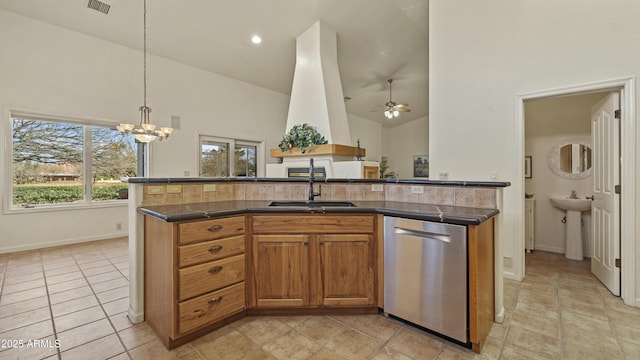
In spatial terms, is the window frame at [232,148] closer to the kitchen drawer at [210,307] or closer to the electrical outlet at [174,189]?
the electrical outlet at [174,189]

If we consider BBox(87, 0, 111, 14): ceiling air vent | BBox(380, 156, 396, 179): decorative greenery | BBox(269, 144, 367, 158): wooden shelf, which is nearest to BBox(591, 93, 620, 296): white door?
BBox(269, 144, 367, 158): wooden shelf

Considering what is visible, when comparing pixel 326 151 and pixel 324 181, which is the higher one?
pixel 326 151

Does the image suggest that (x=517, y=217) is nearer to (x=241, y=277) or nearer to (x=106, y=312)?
(x=241, y=277)

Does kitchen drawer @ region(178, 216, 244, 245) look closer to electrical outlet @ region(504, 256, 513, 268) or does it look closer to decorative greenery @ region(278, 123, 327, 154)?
decorative greenery @ region(278, 123, 327, 154)

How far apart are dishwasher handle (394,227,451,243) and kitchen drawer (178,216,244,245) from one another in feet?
3.89

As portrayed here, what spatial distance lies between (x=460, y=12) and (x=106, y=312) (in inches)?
191

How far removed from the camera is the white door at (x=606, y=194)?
254cm

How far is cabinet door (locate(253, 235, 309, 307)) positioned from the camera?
206 centimetres

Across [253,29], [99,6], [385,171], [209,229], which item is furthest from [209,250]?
[385,171]

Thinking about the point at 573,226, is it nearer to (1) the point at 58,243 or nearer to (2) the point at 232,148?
(2) the point at 232,148

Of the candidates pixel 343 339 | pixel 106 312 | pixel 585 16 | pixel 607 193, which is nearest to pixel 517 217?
pixel 607 193

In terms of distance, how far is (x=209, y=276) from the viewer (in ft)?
6.08

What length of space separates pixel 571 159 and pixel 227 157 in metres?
6.30

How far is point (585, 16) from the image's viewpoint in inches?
102
